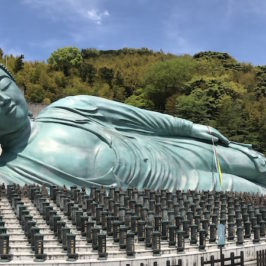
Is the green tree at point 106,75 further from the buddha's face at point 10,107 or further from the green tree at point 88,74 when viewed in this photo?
the buddha's face at point 10,107

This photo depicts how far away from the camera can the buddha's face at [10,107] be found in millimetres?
11820

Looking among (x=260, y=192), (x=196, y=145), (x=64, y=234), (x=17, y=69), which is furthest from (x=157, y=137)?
(x=17, y=69)

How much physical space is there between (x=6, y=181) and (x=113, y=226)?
4516 millimetres

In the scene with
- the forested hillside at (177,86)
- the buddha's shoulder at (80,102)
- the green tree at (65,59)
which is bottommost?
the buddha's shoulder at (80,102)

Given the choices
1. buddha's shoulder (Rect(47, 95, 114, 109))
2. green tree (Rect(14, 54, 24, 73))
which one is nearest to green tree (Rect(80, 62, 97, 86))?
green tree (Rect(14, 54, 24, 73))

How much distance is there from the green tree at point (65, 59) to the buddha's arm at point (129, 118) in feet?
118

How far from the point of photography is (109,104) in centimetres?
1403

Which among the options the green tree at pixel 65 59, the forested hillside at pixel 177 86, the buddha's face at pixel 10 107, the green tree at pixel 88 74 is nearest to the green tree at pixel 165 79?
the forested hillside at pixel 177 86

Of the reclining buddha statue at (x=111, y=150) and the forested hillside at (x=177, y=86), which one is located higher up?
the forested hillside at (x=177, y=86)

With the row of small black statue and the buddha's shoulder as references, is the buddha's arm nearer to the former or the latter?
the buddha's shoulder

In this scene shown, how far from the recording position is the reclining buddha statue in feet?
39.9

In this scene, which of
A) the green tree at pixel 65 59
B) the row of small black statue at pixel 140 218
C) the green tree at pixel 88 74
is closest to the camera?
the row of small black statue at pixel 140 218

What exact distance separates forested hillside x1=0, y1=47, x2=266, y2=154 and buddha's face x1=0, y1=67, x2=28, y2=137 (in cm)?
2163

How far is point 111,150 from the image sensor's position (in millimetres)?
12930
